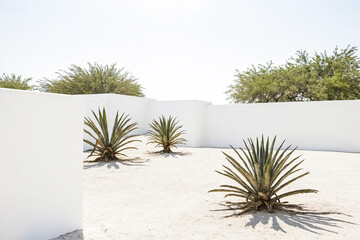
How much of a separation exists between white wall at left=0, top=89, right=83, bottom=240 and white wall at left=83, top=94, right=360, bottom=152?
8.46 meters

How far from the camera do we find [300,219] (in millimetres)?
2828

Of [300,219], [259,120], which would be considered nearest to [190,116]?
[259,120]

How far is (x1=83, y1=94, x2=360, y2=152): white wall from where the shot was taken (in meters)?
9.27

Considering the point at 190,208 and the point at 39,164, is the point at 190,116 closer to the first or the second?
the point at 190,208

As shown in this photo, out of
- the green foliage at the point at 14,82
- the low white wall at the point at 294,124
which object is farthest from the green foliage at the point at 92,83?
the low white wall at the point at 294,124

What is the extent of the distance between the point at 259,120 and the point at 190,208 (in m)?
7.75

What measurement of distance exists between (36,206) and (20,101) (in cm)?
85

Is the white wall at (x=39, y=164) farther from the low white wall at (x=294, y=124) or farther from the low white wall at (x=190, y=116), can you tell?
the low white wall at (x=294, y=124)

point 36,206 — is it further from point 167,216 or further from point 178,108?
point 178,108

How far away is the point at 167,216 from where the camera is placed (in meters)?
3.08

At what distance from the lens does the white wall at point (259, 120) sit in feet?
30.4

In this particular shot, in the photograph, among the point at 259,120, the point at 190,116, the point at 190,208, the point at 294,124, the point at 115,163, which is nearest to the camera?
the point at 190,208

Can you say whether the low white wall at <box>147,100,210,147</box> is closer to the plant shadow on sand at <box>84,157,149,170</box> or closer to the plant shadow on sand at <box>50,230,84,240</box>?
the plant shadow on sand at <box>84,157,149,170</box>

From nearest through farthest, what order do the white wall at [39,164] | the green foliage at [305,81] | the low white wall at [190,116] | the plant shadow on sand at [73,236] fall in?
the white wall at [39,164], the plant shadow on sand at [73,236], the low white wall at [190,116], the green foliage at [305,81]
